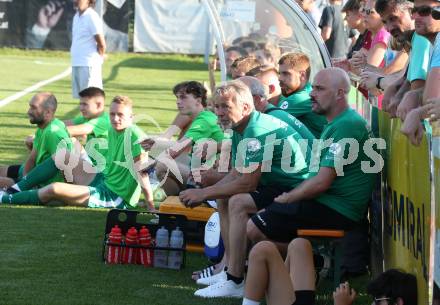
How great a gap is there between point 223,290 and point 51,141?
13.8 ft

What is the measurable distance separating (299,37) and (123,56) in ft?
76.4

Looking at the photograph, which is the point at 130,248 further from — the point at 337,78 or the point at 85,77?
the point at 85,77

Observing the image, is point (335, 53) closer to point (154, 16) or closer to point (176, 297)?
point (176, 297)

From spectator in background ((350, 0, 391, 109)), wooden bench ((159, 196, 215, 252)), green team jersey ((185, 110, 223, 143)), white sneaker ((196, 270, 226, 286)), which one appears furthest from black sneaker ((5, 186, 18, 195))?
spectator in background ((350, 0, 391, 109))

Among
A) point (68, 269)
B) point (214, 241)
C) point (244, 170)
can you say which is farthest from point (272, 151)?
point (68, 269)

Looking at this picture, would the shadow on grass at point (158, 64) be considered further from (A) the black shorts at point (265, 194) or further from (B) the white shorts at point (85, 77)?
(A) the black shorts at point (265, 194)

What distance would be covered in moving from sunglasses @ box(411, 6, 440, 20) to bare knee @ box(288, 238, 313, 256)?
154 centimetres

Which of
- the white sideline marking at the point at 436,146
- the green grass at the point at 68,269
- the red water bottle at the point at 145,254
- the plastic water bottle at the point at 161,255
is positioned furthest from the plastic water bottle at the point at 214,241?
the white sideline marking at the point at 436,146

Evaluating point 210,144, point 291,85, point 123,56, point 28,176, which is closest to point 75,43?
point 28,176

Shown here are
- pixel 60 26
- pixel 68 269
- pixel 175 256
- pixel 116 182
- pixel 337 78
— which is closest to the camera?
pixel 337 78

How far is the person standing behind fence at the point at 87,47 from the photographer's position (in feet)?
51.9

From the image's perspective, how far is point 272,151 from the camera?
754 centimetres

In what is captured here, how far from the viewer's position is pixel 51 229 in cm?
952

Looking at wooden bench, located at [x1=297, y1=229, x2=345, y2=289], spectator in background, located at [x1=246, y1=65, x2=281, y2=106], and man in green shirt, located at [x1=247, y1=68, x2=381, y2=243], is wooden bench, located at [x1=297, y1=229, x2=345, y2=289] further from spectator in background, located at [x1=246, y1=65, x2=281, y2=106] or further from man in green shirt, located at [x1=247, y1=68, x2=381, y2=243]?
spectator in background, located at [x1=246, y1=65, x2=281, y2=106]
